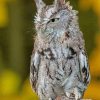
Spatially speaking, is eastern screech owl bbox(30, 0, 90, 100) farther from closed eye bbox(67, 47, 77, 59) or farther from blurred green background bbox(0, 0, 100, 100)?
blurred green background bbox(0, 0, 100, 100)

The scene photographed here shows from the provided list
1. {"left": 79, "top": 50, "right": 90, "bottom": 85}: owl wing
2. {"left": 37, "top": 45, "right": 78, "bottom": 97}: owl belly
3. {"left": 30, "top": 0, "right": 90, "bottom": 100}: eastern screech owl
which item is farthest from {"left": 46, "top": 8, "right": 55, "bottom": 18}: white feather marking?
{"left": 79, "top": 50, "right": 90, "bottom": 85}: owl wing

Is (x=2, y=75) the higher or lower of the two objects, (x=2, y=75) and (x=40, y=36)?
the lower

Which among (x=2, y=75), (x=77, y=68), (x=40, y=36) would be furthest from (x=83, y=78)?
(x=2, y=75)

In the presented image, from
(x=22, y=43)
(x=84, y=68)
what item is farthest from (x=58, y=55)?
(x=22, y=43)

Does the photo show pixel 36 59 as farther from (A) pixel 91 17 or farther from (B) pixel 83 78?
(A) pixel 91 17

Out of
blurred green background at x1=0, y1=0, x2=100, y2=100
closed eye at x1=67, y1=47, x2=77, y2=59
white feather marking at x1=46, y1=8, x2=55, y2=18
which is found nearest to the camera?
white feather marking at x1=46, y1=8, x2=55, y2=18

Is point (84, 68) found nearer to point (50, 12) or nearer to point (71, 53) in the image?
point (71, 53)

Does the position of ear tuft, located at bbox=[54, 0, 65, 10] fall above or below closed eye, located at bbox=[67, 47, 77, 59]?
above
